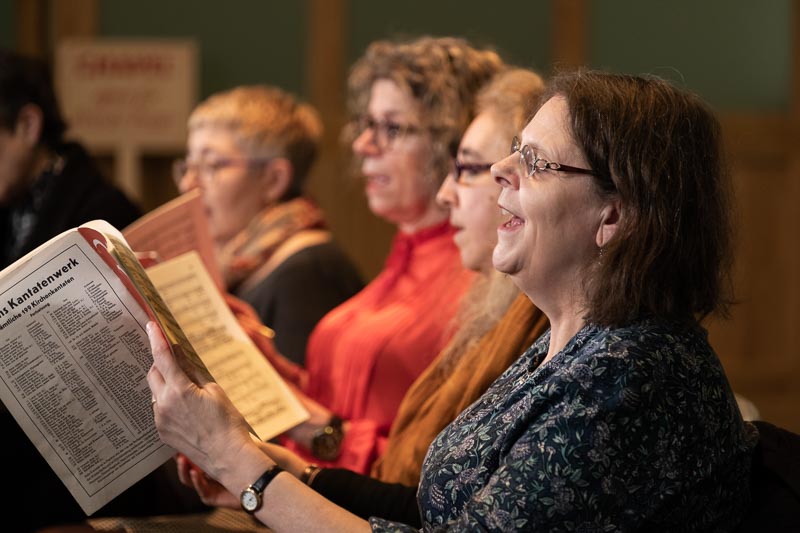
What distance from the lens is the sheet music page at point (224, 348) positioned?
5.89 feet

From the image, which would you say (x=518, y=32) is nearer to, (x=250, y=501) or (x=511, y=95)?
(x=511, y=95)

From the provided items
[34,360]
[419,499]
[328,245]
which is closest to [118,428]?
[34,360]

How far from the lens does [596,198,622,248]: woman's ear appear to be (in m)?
1.26

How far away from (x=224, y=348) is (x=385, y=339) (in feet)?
1.34

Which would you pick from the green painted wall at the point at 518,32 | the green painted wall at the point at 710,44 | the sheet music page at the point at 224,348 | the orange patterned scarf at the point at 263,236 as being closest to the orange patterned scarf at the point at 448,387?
the sheet music page at the point at 224,348

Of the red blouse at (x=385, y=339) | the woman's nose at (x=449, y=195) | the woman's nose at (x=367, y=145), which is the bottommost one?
the red blouse at (x=385, y=339)

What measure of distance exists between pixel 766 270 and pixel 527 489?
15.6ft

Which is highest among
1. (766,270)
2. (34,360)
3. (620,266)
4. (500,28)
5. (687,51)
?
(34,360)

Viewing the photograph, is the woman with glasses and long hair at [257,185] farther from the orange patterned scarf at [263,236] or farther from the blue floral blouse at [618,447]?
the blue floral blouse at [618,447]

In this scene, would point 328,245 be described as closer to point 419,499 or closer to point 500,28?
point 419,499

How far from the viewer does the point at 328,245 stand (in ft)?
9.14

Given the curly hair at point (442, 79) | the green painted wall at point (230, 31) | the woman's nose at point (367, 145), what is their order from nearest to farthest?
the curly hair at point (442, 79)
the woman's nose at point (367, 145)
the green painted wall at point (230, 31)

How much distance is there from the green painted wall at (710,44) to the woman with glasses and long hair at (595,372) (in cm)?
391

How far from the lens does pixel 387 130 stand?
7.48 feet
